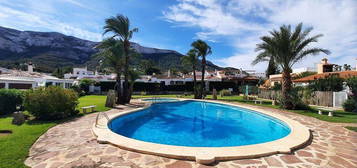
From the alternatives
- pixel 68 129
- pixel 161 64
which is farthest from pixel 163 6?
pixel 161 64

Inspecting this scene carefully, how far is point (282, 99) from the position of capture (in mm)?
14344

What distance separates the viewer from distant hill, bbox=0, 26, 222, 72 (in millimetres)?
77431

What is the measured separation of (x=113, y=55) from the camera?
51.0 ft

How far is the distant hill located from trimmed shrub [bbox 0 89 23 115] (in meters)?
61.6

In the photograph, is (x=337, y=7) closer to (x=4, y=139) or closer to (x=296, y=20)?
(x=296, y=20)

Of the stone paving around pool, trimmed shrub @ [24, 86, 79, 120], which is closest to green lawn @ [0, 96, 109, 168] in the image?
the stone paving around pool

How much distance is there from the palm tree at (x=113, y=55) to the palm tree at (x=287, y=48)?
12.5 meters

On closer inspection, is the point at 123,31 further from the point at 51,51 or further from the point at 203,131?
the point at 51,51

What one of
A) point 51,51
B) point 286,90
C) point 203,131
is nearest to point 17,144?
point 203,131

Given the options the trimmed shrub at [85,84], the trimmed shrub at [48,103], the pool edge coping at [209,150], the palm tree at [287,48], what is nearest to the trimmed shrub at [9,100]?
the trimmed shrub at [48,103]

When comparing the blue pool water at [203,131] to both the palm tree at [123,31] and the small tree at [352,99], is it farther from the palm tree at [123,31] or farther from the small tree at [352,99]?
the small tree at [352,99]

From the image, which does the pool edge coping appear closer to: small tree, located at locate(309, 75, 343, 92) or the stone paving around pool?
the stone paving around pool

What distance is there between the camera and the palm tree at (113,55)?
15.3 meters

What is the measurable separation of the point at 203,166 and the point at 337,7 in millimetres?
13012
